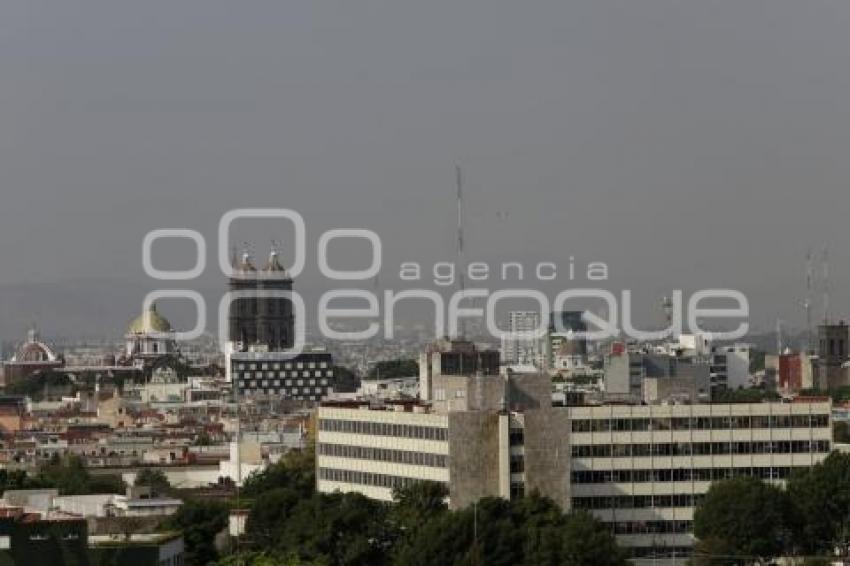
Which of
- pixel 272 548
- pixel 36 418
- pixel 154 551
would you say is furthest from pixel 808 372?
pixel 154 551

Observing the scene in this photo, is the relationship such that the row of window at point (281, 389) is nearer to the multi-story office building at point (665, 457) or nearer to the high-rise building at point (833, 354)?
the high-rise building at point (833, 354)

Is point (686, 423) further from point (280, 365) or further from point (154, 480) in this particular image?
point (280, 365)

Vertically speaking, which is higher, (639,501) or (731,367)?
(731,367)

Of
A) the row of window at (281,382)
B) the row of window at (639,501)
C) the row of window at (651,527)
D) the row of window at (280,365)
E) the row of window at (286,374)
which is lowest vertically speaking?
the row of window at (651,527)

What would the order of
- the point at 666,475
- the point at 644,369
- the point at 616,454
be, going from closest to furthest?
the point at 616,454
the point at 666,475
the point at 644,369

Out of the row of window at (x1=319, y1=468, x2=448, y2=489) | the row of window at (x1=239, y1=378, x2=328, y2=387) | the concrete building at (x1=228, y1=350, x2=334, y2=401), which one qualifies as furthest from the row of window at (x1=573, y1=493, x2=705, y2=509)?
the row of window at (x1=239, y1=378, x2=328, y2=387)

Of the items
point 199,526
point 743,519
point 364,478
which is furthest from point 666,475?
point 199,526

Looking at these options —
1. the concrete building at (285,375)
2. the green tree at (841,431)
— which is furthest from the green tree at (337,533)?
the concrete building at (285,375)
